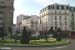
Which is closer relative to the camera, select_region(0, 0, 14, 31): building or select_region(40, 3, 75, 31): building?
select_region(0, 0, 14, 31): building

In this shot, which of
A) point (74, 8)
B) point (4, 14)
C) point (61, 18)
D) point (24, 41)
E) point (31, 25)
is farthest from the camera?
point (31, 25)

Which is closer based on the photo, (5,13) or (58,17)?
(5,13)

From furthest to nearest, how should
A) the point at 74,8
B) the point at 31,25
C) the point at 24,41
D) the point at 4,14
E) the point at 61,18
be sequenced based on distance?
the point at 31,25 → the point at 74,8 → the point at 61,18 → the point at 4,14 → the point at 24,41

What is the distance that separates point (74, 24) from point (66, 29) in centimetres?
1037

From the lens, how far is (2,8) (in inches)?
3150

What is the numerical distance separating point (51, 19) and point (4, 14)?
35.0 meters

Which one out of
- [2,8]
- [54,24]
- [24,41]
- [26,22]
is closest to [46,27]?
[54,24]

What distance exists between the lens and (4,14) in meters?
79.2

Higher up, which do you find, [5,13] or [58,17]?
[5,13]

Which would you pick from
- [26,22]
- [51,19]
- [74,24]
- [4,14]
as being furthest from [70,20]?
[26,22]

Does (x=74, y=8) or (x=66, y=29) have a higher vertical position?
(x=74, y=8)

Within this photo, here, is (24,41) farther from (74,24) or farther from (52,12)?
(74,24)

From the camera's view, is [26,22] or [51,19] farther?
[26,22]

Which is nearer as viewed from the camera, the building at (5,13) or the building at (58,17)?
the building at (5,13)
